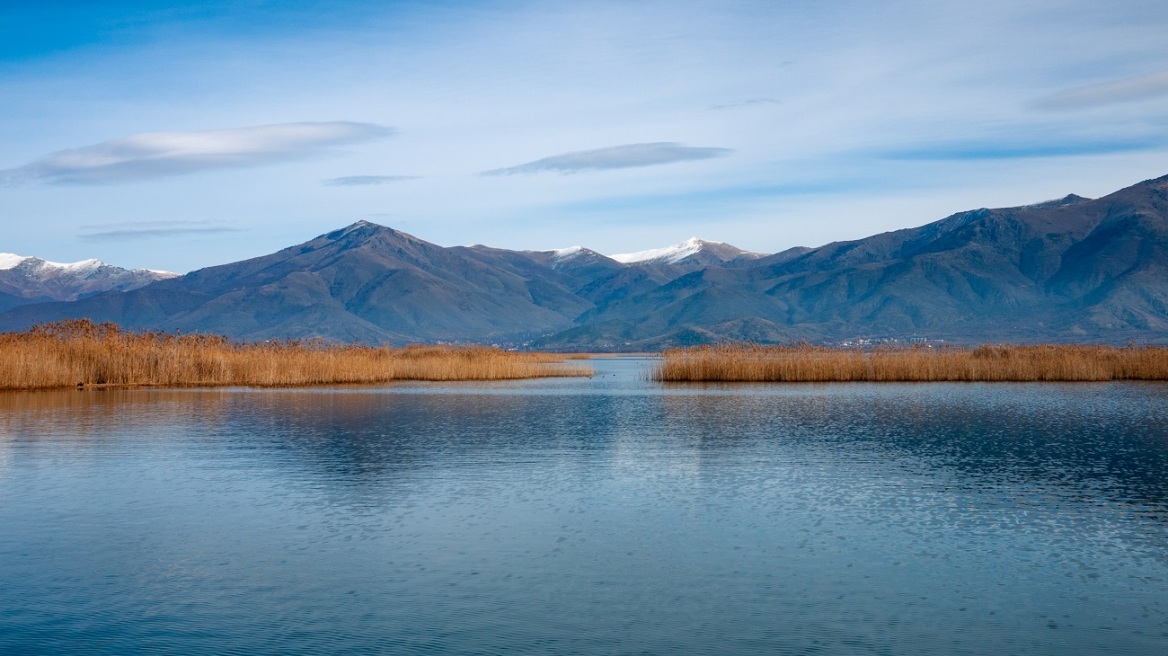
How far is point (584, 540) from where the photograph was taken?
16.0 metres

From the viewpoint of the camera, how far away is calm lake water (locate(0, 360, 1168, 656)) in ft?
38.1

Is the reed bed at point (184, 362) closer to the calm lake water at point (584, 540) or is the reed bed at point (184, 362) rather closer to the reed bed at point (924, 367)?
the reed bed at point (924, 367)

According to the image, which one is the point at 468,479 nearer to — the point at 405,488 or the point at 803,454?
the point at 405,488

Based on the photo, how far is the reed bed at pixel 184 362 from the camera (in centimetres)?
4747

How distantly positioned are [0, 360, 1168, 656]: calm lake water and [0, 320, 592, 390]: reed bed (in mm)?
17219

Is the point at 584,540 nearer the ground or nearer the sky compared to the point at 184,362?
nearer the ground

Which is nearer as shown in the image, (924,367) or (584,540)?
(584,540)

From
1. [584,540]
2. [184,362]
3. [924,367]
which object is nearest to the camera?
[584,540]

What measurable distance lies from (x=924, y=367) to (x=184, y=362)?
126 ft

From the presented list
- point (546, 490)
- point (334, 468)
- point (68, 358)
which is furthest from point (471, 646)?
point (68, 358)

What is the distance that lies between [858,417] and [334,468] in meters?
18.9

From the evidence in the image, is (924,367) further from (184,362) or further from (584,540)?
(584,540)

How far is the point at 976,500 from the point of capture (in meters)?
19.1

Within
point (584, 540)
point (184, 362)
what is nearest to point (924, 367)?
point (184, 362)
